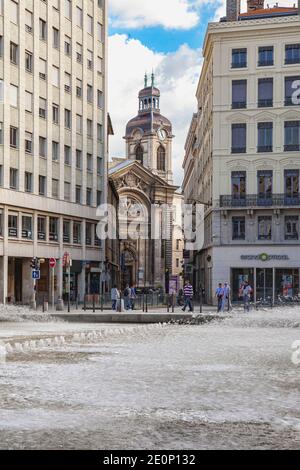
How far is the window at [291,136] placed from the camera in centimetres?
5156

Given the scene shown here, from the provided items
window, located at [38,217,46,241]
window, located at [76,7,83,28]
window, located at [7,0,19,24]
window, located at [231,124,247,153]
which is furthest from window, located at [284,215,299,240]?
window, located at [7,0,19,24]

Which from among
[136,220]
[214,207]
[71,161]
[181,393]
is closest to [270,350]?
[181,393]

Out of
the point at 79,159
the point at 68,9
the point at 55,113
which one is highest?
the point at 68,9

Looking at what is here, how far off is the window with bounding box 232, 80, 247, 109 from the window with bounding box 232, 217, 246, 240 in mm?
7909

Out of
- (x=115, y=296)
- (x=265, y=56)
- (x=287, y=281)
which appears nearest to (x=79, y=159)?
(x=265, y=56)

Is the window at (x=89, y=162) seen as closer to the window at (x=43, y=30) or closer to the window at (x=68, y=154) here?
the window at (x=68, y=154)

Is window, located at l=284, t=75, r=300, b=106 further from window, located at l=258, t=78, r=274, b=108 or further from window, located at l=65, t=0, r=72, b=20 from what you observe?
window, located at l=65, t=0, r=72, b=20

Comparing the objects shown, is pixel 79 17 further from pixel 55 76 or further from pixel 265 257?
pixel 265 257

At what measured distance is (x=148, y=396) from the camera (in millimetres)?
11438

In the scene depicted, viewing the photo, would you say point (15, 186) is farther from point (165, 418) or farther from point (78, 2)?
point (165, 418)

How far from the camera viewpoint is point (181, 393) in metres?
11.8

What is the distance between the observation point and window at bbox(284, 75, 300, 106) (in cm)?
5153

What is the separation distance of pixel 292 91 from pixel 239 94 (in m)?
3.71

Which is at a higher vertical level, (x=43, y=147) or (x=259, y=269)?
(x=43, y=147)
